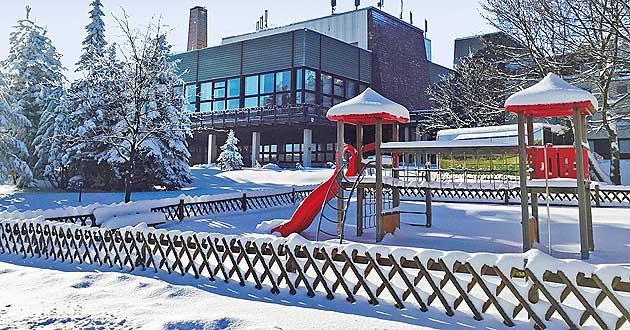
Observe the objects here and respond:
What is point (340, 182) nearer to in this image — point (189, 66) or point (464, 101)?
point (464, 101)

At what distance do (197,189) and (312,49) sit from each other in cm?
1431

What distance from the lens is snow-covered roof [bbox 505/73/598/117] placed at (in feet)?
21.9

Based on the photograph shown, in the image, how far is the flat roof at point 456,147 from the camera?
7668mm

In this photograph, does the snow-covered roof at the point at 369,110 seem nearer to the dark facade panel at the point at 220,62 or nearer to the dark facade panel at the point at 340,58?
the dark facade panel at the point at 340,58

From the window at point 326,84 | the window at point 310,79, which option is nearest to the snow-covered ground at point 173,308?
the window at point 310,79

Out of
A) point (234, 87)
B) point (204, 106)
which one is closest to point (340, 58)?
point (234, 87)

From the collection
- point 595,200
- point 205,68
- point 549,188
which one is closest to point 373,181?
point 549,188

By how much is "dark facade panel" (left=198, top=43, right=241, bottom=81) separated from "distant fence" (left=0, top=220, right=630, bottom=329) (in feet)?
87.5

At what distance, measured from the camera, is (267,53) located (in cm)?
3144

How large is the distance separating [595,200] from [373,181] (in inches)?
405

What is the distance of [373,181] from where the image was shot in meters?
9.44

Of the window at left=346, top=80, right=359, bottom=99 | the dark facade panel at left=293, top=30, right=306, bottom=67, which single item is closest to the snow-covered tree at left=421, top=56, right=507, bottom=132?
the window at left=346, top=80, right=359, bottom=99

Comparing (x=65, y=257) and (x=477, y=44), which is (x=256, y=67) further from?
(x=65, y=257)

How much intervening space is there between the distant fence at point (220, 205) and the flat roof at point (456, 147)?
268 inches
